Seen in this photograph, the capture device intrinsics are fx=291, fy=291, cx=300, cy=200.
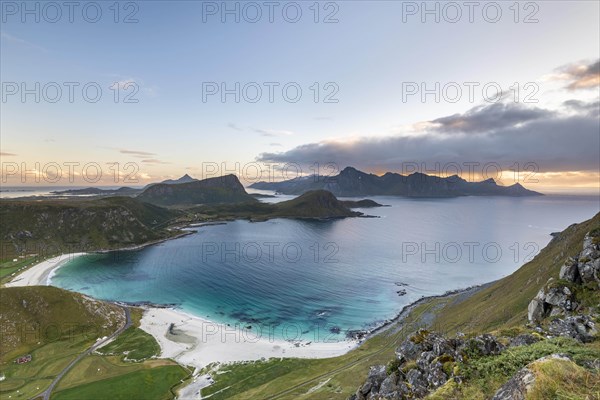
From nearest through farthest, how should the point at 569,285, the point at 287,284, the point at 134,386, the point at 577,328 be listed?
the point at 577,328 < the point at 569,285 < the point at 134,386 < the point at 287,284

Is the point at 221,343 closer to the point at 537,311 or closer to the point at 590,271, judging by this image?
the point at 537,311

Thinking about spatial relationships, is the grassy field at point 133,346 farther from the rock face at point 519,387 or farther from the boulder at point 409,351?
the rock face at point 519,387

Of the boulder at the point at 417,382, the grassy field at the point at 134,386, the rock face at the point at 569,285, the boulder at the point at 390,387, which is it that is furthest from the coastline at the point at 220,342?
the boulder at the point at 417,382

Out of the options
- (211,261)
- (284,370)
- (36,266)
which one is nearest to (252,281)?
(211,261)

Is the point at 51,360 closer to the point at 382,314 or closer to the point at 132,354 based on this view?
the point at 132,354

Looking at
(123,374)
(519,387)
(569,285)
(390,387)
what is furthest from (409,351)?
(123,374)

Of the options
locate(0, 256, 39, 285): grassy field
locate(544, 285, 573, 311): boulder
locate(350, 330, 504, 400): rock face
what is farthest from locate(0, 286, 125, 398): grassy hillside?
locate(544, 285, 573, 311): boulder

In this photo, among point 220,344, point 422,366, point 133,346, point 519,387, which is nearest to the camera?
point 519,387

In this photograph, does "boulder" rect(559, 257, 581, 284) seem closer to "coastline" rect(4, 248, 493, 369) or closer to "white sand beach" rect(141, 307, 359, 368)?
→ "coastline" rect(4, 248, 493, 369)

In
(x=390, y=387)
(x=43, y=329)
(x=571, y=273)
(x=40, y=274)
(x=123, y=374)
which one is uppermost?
(x=571, y=273)
